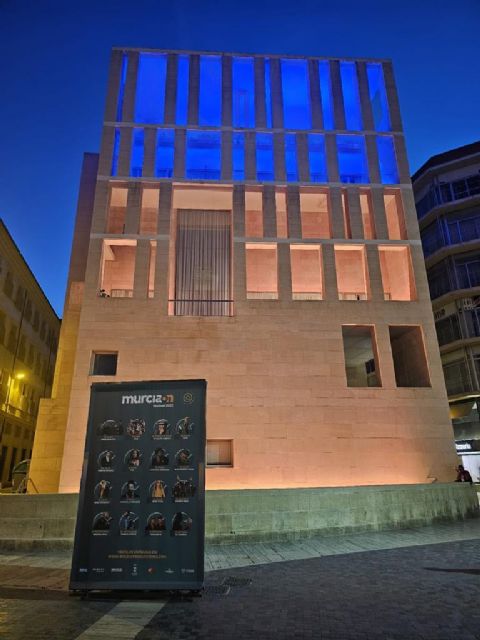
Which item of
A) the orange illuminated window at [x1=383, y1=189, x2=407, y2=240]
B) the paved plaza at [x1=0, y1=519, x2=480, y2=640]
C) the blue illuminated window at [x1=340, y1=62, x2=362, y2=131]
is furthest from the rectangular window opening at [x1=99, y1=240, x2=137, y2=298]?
the paved plaza at [x1=0, y1=519, x2=480, y2=640]

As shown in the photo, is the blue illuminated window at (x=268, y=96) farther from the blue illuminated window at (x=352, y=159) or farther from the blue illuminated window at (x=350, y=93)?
the blue illuminated window at (x=350, y=93)

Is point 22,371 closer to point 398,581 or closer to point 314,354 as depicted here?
point 314,354

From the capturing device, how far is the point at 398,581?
730cm

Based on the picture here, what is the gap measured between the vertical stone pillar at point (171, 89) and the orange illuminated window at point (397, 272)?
13.9m

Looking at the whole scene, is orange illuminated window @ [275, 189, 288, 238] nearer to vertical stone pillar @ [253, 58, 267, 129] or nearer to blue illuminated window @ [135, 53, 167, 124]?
vertical stone pillar @ [253, 58, 267, 129]

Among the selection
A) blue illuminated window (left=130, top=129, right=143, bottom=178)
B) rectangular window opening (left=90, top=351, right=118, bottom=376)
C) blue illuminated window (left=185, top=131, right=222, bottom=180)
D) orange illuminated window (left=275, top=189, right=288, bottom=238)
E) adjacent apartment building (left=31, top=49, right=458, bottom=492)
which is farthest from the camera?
orange illuminated window (left=275, top=189, right=288, bottom=238)

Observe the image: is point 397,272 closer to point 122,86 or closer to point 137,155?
point 137,155

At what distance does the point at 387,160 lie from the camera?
24.6m

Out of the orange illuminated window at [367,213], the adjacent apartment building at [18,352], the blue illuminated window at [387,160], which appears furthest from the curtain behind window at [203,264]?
the adjacent apartment building at [18,352]

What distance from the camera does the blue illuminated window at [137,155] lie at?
23047 mm

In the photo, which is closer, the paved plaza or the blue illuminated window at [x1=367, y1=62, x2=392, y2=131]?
the paved plaza

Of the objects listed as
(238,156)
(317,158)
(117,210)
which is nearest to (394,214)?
(317,158)

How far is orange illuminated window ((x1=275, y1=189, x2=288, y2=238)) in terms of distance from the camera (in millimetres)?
23520

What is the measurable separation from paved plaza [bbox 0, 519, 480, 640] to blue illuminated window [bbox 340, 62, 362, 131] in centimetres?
2335
